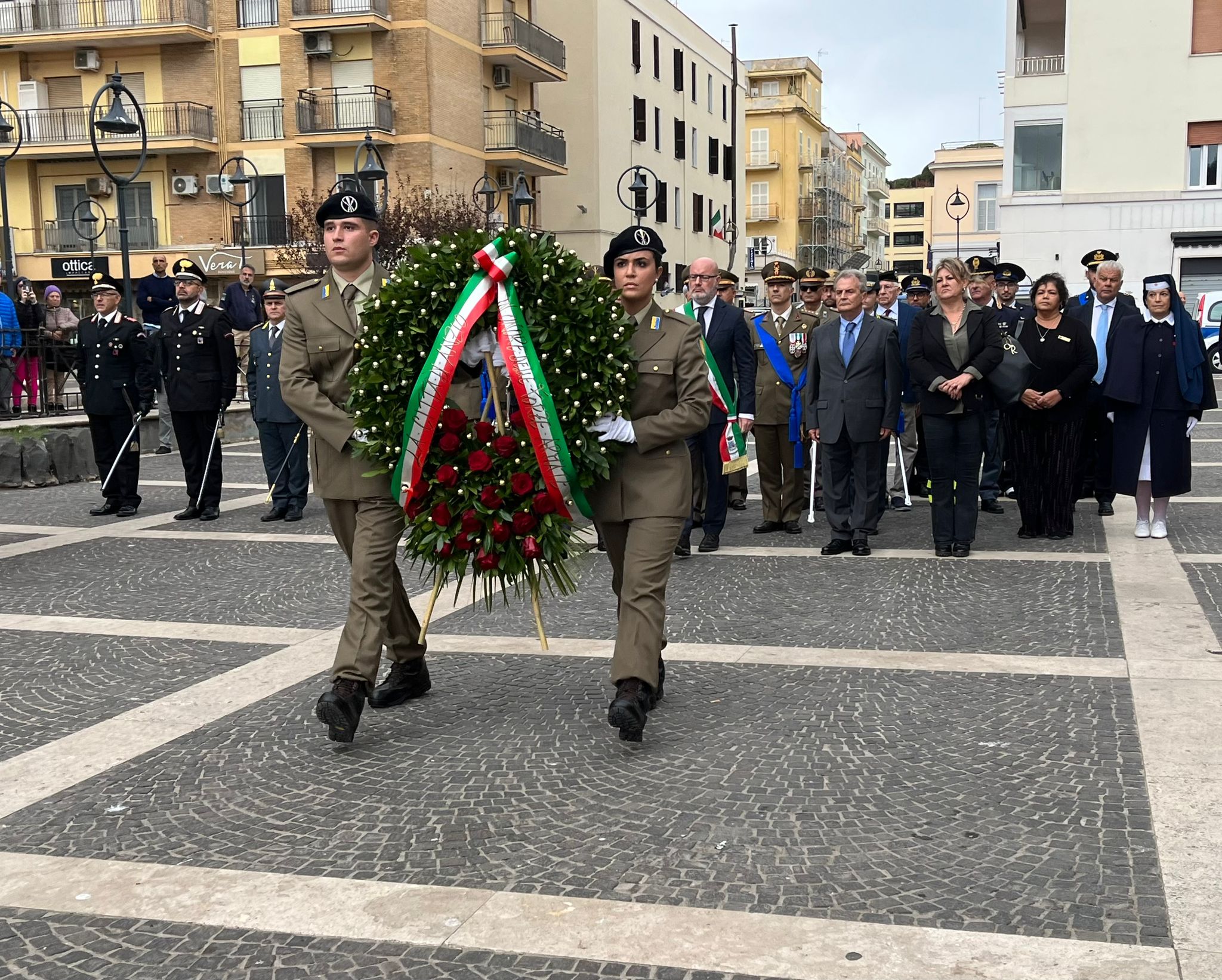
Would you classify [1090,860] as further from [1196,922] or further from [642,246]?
[642,246]

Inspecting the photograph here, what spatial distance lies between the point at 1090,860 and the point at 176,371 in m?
9.72

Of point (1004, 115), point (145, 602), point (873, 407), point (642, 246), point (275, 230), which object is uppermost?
point (1004, 115)

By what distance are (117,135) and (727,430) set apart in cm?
3616

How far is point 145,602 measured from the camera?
816 cm

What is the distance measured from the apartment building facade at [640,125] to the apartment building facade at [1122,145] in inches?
450

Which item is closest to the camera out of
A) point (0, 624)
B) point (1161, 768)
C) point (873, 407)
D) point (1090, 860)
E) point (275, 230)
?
point (1090, 860)

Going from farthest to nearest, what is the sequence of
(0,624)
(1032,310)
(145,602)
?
(1032,310) → (145,602) → (0,624)

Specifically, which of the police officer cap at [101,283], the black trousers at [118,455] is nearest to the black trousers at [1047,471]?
the black trousers at [118,455]

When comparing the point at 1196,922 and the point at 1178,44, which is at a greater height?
the point at 1178,44

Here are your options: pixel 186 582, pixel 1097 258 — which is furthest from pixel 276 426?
pixel 1097 258

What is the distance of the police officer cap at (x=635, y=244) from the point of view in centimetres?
547

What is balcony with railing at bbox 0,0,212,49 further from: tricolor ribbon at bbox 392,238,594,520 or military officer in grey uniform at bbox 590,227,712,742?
tricolor ribbon at bbox 392,238,594,520

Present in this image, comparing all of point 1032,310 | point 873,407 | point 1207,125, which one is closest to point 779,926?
point 873,407

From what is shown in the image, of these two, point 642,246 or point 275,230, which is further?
point 275,230
